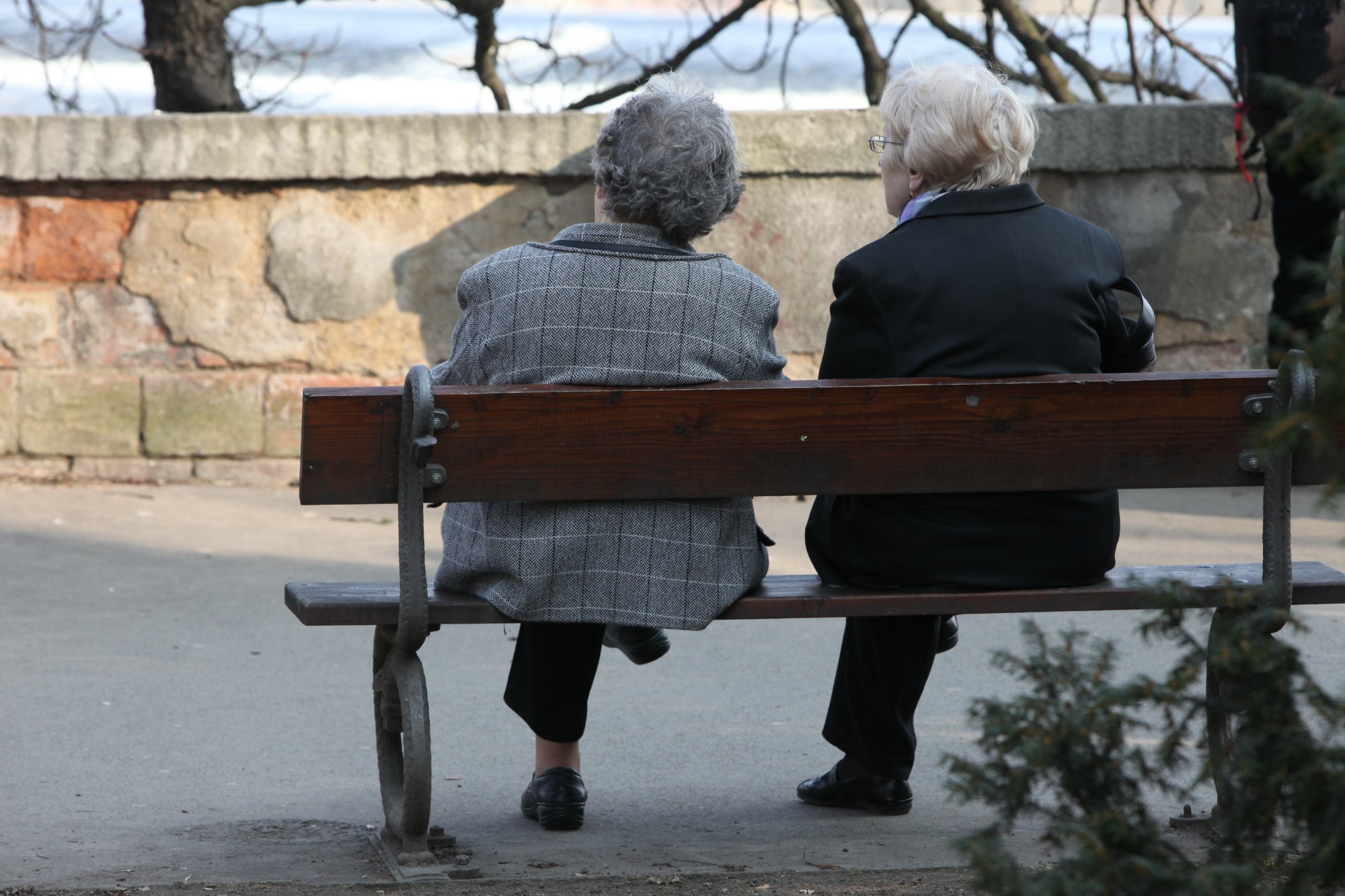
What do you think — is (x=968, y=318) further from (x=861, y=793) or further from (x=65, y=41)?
(x=65, y=41)

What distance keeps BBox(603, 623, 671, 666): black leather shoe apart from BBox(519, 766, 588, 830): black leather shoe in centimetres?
24

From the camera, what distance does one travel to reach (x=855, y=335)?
99.0 inches

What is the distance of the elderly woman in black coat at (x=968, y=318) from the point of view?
96.4 inches

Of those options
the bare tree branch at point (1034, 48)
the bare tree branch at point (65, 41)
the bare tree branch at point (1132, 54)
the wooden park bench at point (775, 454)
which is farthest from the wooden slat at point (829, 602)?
the bare tree branch at point (1034, 48)

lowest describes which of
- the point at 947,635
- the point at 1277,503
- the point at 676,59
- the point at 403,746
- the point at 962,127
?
the point at 403,746

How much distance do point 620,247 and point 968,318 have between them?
1.80 ft

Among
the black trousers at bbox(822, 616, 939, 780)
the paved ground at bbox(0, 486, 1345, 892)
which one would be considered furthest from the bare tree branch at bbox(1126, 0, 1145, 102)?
the black trousers at bbox(822, 616, 939, 780)

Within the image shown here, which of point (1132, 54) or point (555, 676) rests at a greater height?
point (1132, 54)

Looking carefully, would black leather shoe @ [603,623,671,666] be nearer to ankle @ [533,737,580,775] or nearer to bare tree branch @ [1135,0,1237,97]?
ankle @ [533,737,580,775]

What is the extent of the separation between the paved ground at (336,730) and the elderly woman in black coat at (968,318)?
424mm

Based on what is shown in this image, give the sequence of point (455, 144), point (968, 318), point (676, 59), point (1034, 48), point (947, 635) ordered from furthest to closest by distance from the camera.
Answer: point (676, 59)
point (1034, 48)
point (455, 144)
point (947, 635)
point (968, 318)

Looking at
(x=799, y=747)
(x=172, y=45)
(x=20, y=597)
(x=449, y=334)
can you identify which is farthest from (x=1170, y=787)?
(x=172, y=45)

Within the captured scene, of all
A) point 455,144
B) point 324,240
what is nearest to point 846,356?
point 455,144

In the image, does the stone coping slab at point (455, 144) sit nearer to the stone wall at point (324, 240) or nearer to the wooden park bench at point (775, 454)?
the stone wall at point (324, 240)
